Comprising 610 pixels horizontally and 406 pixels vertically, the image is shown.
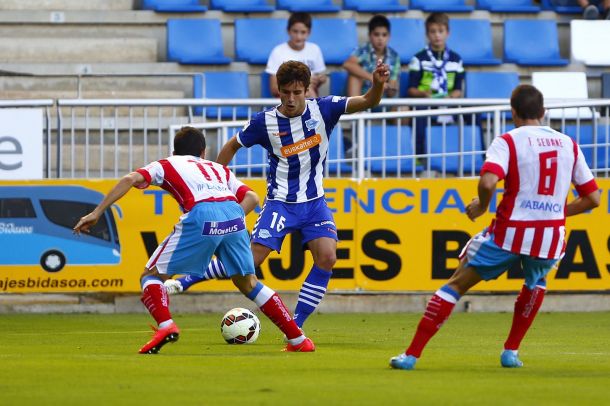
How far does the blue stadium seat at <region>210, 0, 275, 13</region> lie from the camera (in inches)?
774

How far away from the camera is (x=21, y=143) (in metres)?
15.0

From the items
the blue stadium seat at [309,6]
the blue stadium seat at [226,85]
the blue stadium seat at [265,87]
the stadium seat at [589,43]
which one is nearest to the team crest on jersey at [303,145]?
the blue stadium seat at [265,87]

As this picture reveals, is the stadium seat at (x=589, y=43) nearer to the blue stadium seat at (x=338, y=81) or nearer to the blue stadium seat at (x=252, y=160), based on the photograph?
the blue stadium seat at (x=338, y=81)

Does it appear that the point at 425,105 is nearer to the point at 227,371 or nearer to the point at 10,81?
the point at 10,81

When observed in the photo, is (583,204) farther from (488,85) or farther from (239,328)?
(488,85)

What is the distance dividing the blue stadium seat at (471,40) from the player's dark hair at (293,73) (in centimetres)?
918

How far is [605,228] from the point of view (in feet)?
51.5

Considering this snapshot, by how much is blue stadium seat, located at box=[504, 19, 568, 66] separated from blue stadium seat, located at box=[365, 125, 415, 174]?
14.7 ft

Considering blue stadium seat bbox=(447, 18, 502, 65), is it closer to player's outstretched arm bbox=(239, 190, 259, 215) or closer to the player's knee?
player's outstretched arm bbox=(239, 190, 259, 215)

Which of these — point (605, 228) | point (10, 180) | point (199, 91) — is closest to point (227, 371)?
point (10, 180)

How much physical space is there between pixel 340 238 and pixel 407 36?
4.97 meters

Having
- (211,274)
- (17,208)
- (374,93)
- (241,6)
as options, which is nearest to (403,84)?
(241,6)

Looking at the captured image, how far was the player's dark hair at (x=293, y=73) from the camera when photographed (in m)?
10.6

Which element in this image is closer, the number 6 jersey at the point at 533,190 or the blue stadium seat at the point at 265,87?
the number 6 jersey at the point at 533,190
